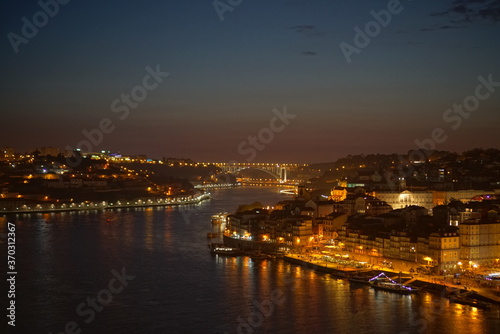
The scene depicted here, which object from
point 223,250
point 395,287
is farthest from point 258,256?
point 395,287

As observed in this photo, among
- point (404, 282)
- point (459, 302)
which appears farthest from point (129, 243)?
point (459, 302)

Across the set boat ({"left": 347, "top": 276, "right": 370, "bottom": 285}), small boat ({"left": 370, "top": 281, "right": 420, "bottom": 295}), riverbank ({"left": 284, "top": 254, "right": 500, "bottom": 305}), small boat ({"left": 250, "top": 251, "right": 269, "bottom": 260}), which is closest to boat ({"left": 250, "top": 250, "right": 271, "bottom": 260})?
small boat ({"left": 250, "top": 251, "right": 269, "bottom": 260})

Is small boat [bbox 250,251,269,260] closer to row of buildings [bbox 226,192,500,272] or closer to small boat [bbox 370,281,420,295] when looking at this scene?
row of buildings [bbox 226,192,500,272]

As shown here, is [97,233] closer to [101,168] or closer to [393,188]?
[393,188]

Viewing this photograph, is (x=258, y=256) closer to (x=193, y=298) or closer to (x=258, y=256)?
(x=258, y=256)

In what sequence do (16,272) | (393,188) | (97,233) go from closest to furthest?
(16,272), (97,233), (393,188)
